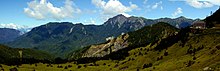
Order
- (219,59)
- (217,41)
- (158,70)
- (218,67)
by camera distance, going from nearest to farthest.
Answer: (218,67) → (219,59) → (158,70) → (217,41)

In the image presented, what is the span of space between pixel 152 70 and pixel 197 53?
25962 mm

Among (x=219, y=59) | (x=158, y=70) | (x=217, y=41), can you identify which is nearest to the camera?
(x=219, y=59)

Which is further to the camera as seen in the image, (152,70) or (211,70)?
(152,70)

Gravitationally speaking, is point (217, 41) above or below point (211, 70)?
above

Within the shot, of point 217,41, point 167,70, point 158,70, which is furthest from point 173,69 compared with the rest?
point 217,41

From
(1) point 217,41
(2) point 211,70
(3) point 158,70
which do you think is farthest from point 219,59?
(1) point 217,41

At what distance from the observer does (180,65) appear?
170 metres

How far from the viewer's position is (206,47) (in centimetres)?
19588

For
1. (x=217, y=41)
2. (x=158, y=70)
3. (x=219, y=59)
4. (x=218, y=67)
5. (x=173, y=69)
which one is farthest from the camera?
(x=217, y=41)

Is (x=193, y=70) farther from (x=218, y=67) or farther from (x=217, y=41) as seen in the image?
(x=217, y=41)

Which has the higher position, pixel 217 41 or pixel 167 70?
pixel 217 41

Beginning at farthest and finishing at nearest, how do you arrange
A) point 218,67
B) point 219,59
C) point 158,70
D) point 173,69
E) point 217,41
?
point 217,41 < point 158,70 < point 173,69 < point 219,59 < point 218,67

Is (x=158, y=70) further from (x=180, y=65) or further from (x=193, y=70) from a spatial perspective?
(x=193, y=70)

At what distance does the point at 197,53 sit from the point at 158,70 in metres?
25.5
